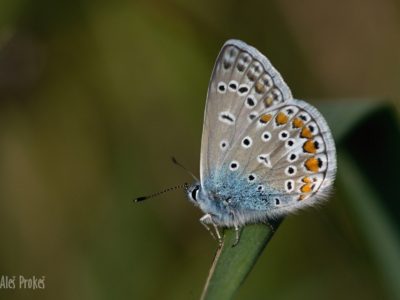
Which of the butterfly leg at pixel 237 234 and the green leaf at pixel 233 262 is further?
the butterfly leg at pixel 237 234

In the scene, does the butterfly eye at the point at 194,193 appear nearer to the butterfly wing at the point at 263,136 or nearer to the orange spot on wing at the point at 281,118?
the butterfly wing at the point at 263,136

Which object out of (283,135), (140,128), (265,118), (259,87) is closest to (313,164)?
(283,135)

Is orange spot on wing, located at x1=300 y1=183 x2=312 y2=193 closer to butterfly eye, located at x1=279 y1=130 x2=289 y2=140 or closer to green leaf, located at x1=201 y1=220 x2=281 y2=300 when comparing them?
butterfly eye, located at x1=279 y1=130 x2=289 y2=140

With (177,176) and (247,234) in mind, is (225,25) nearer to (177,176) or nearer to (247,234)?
(177,176)

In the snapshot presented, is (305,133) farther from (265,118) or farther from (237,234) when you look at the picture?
(237,234)

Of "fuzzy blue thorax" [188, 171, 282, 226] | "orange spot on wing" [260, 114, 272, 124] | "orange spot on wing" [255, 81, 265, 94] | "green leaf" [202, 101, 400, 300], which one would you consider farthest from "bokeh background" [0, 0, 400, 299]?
"orange spot on wing" [255, 81, 265, 94]

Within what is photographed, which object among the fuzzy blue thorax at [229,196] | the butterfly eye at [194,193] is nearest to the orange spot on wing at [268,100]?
the fuzzy blue thorax at [229,196]

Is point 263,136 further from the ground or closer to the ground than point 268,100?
closer to the ground
